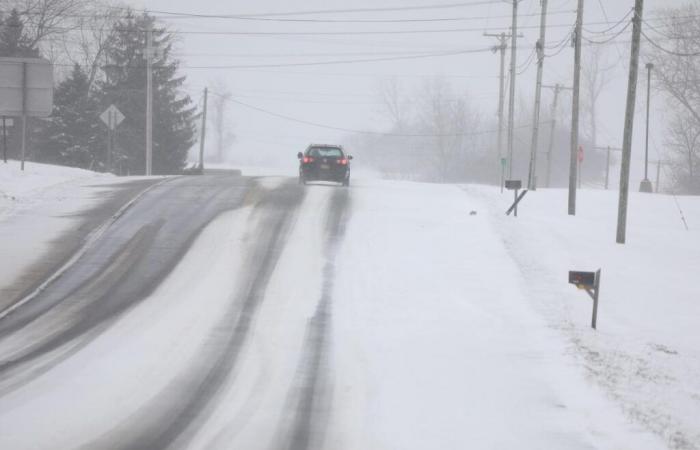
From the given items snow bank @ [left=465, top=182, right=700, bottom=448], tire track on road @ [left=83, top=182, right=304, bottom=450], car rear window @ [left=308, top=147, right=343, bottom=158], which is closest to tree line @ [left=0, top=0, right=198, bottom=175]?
car rear window @ [left=308, top=147, right=343, bottom=158]

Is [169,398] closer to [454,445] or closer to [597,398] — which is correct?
[454,445]

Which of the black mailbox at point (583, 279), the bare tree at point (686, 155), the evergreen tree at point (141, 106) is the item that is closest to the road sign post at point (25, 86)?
the black mailbox at point (583, 279)

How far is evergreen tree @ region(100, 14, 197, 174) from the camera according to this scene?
187ft

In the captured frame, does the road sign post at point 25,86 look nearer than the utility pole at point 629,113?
No

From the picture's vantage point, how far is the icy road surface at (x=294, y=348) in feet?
29.4

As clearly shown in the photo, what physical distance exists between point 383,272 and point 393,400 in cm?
717

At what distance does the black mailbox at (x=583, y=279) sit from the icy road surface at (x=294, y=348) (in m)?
0.92

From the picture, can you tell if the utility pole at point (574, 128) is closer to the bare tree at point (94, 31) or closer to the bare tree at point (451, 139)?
the bare tree at point (94, 31)

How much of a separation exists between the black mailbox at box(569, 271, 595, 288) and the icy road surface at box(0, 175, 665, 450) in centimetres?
92

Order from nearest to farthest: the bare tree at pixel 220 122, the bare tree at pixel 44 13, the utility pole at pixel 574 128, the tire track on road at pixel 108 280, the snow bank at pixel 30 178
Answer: the tire track on road at pixel 108 280 → the snow bank at pixel 30 178 → the utility pole at pixel 574 128 → the bare tree at pixel 44 13 → the bare tree at pixel 220 122

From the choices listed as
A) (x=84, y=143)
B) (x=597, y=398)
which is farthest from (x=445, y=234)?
(x=84, y=143)

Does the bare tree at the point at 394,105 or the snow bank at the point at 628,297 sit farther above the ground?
the bare tree at the point at 394,105

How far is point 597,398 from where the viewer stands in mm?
10102

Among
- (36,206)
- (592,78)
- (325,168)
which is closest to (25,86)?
(36,206)
